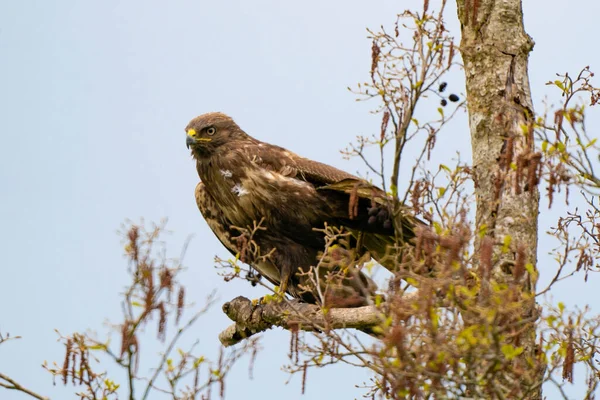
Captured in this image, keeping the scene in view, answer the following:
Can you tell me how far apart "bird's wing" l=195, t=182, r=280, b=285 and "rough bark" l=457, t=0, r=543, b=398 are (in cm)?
267

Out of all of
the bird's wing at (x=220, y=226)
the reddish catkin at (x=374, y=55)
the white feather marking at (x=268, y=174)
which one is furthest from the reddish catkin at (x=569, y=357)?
the bird's wing at (x=220, y=226)

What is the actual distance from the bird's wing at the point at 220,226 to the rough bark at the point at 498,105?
8.77ft

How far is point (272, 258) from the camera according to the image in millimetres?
8672

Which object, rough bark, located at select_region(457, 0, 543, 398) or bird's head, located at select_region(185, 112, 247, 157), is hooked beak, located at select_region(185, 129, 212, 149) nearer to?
bird's head, located at select_region(185, 112, 247, 157)

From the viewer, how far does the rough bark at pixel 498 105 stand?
6543 millimetres

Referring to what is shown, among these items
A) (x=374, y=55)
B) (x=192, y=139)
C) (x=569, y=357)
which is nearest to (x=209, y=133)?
(x=192, y=139)

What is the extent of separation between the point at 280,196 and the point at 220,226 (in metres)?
1.29

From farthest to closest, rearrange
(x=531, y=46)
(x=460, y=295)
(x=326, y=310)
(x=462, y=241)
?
1. (x=531, y=46)
2. (x=326, y=310)
3. (x=460, y=295)
4. (x=462, y=241)

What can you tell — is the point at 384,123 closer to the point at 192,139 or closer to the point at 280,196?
the point at 280,196

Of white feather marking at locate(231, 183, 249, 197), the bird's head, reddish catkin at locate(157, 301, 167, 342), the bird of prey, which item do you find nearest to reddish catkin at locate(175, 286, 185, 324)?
reddish catkin at locate(157, 301, 167, 342)

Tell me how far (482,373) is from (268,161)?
416cm

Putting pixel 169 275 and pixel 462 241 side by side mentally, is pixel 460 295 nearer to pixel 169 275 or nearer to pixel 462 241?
pixel 462 241

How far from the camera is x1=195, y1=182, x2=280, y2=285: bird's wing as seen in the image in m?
9.03

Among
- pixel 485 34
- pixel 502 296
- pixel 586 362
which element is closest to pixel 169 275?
pixel 502 296
